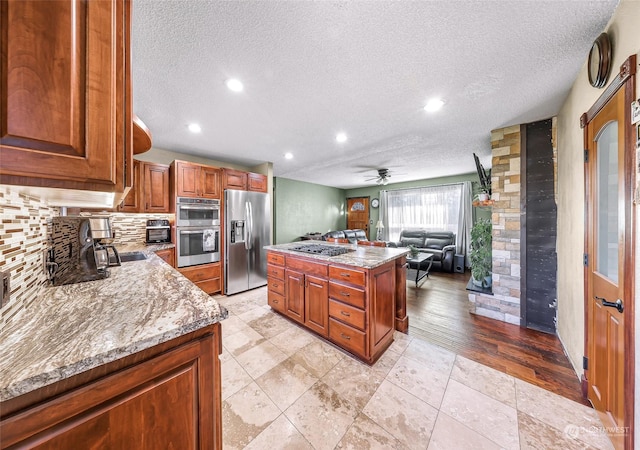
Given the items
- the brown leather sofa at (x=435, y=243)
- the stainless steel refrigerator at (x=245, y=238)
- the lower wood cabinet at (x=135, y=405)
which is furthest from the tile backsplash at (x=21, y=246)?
the brown leather sofa at (x=435, y=243)

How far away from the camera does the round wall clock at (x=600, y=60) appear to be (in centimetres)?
131

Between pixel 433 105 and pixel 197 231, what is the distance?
11.9ft

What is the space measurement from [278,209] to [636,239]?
5601 mm

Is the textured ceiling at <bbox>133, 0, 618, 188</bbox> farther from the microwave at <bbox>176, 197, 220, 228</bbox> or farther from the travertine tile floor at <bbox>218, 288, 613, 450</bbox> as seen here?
the travertine tile floor at <bbox>218, 288, 613, 450</bbox>

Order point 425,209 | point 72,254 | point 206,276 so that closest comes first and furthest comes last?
1. point 72,254
2. point 206,276
3. point 425,209

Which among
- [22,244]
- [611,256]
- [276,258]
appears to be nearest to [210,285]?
[276,258]

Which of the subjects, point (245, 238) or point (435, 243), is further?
point (435, 243)

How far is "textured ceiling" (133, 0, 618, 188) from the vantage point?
4.16ft

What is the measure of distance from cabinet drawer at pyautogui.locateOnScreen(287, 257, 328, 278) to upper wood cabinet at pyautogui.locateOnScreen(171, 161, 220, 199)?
1993mm

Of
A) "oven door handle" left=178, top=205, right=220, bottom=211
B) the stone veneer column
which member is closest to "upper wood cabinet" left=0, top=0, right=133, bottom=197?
"oven door handle" left=178, top=205, right=220, bottom=211

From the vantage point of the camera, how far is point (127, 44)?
761 mm

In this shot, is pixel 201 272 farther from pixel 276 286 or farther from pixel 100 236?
pixel 100 236

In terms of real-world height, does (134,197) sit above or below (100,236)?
above

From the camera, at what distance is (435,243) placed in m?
5.70
